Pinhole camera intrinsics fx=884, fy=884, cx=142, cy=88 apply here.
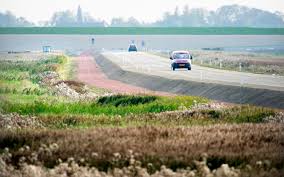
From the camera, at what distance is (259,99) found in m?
41.4

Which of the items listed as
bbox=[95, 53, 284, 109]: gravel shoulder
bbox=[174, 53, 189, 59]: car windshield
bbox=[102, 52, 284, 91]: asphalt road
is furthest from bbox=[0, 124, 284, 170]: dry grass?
bbox=[174, 53, 189, 59]: car windshield

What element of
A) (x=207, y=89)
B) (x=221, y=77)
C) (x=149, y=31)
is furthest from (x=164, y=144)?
(x=149, y=31)

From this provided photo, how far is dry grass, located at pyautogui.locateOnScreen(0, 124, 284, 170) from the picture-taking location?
16109 millimetres

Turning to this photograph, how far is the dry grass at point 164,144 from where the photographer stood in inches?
634

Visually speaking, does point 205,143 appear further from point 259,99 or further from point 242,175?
point 259,99

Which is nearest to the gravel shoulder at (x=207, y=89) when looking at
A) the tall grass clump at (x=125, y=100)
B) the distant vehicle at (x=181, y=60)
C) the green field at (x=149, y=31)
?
the distant vehicle at (x=181, y=60)

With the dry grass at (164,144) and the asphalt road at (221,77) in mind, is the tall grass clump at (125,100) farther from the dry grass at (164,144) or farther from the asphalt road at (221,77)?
the dry grass at (164,144)

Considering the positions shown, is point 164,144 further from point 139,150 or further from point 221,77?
point 221,77

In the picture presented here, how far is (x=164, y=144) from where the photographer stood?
1747cm

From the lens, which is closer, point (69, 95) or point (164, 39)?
point (69, 95)

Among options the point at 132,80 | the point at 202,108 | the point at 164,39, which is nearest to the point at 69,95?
the point at 202,108

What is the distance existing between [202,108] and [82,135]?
1085 centimetres

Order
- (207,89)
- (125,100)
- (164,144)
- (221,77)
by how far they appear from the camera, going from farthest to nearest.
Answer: (221,77) < (207,89) < (125,100) < (164,144)

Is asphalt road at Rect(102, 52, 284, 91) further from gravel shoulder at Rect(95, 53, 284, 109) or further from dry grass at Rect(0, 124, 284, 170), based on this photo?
dry grass at Rect(0, 124, 284, 170)
